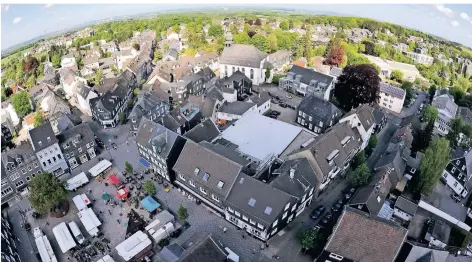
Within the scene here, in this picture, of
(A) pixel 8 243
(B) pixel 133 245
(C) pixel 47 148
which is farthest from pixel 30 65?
(B) pixel 133 245

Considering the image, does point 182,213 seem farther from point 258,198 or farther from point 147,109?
point 147,109

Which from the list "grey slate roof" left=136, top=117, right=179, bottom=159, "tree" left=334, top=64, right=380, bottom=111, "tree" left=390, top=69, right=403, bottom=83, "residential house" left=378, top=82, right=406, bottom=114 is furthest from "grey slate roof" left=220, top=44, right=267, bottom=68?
"tree" left=390, top=69, right=403, bottom=83

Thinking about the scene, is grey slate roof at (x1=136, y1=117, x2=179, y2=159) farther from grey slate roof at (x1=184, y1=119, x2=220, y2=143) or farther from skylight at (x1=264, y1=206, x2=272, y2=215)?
skylight at (x1=264, y1=206, x2=272, y2=215)

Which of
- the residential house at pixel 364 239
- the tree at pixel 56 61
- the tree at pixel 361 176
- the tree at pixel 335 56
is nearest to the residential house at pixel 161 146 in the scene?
the residential house at pixel 364 239

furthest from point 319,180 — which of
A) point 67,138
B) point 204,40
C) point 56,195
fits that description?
point 204,40

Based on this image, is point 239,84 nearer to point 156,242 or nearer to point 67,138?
point 67,138
